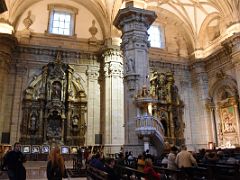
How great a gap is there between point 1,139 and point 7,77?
399cm

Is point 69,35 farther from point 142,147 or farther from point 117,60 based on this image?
point 142,147

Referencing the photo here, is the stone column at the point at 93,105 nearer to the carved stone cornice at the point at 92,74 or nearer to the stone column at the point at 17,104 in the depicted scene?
the carved stone cornice at the point at 92,74

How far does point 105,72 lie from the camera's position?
1728cm

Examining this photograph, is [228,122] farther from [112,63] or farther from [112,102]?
[112,63]

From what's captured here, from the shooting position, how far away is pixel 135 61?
11758 mm

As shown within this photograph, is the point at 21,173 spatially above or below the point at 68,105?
below

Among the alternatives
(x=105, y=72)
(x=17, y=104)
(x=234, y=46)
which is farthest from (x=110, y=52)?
(x=234, y=46)

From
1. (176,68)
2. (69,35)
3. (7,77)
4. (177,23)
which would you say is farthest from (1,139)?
(177,23)

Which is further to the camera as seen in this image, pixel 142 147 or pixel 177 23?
pixel 177 23

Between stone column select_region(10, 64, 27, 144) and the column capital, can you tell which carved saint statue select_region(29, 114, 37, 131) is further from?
the column capital

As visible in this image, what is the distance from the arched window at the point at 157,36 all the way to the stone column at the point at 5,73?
1107 centimetres

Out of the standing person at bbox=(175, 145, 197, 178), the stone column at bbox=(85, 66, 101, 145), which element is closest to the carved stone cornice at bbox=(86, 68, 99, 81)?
the stone column at bbox=(85, 66, 101, 145)

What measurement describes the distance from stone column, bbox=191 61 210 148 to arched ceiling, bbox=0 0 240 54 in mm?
2257

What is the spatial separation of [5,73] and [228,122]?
1566cm
